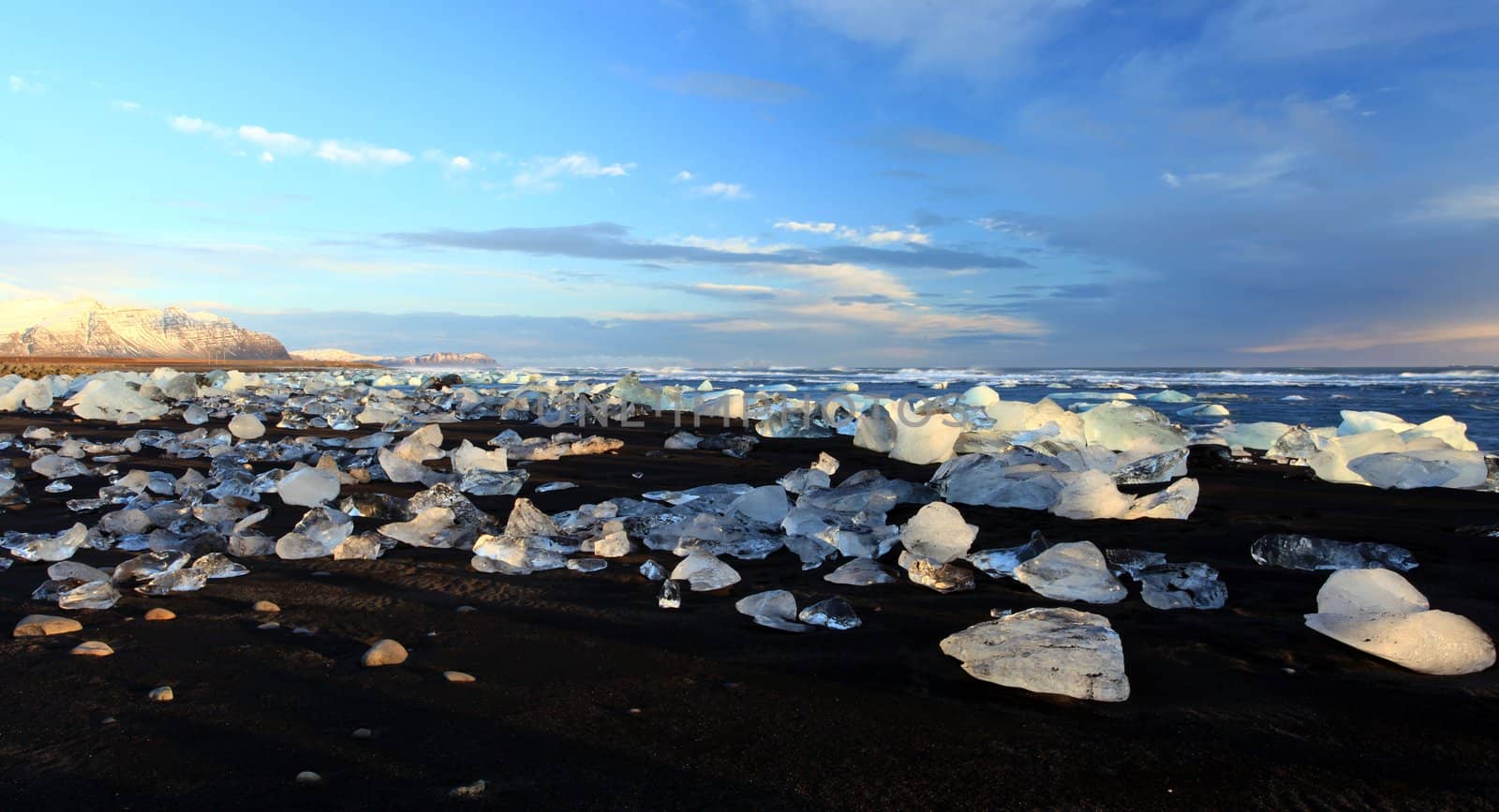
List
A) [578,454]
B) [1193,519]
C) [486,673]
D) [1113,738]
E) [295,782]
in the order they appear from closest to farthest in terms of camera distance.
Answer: [295,782]
[1113,738]
[486,673]
[1193,519]
[578,454]

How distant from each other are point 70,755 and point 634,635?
105cm

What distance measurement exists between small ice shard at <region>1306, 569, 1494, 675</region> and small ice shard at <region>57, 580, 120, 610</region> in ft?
10.1

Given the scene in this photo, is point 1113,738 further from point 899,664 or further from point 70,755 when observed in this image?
point 70,755

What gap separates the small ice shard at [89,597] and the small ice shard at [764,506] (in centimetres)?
Result: 196

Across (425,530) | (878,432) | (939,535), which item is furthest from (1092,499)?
(425,530)

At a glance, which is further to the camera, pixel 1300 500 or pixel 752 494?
pixel 1300 500

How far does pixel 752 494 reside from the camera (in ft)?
10.5

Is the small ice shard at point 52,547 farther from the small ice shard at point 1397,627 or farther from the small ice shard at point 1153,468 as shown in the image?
the small ice shard at point 1153,468

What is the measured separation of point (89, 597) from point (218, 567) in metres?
0.32

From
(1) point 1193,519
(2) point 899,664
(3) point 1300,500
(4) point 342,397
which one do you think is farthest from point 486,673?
(4) point 342,397

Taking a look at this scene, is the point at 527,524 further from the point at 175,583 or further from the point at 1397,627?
the point at 1397,627

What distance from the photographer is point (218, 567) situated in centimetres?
241

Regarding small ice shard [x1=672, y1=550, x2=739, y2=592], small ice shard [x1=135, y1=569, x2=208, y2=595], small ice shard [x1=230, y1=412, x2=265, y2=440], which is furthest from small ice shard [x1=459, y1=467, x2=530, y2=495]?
small ice shard [x1=230, y1=412, x2=265, y2=440]

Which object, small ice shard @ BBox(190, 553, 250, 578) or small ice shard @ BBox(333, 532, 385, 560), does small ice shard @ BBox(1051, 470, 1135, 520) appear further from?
small ice shard @ BBox(190, 553, 250, 578)
